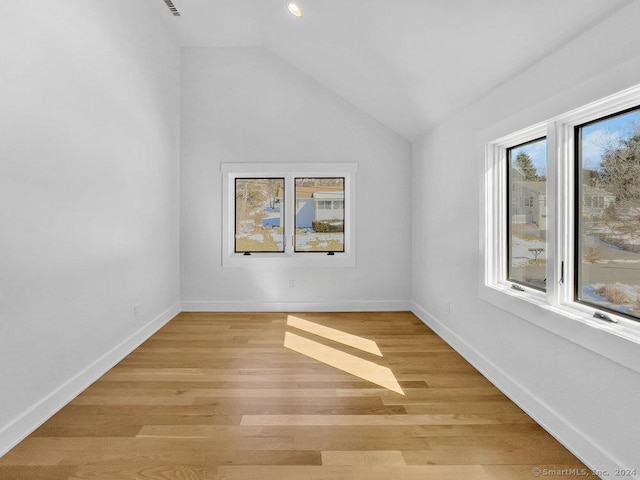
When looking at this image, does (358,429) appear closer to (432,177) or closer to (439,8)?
(439,8)

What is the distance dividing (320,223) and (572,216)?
10.6 ft

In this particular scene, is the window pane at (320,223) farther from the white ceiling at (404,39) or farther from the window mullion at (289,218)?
the white ceiling at (404,39)

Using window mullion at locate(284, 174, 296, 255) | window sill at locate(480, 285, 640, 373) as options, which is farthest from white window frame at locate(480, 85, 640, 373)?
window mullion at locate(284, 174, 296, 255)

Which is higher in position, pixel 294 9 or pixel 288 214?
pixel 294 9

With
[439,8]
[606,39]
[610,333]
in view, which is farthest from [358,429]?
[439,8]

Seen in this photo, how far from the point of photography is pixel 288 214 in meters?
4.96

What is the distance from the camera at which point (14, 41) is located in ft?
6.67

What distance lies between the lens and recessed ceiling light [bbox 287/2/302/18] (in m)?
3.33

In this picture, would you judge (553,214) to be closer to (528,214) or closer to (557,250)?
(557,250)

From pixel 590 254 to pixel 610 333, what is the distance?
515 mm

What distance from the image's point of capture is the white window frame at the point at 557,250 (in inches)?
67.4

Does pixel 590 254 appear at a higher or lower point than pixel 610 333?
higher

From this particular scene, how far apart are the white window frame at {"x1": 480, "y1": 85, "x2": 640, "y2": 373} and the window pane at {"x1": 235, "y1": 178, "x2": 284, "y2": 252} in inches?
108

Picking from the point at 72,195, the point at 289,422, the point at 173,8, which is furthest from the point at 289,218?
the point at 289,422
